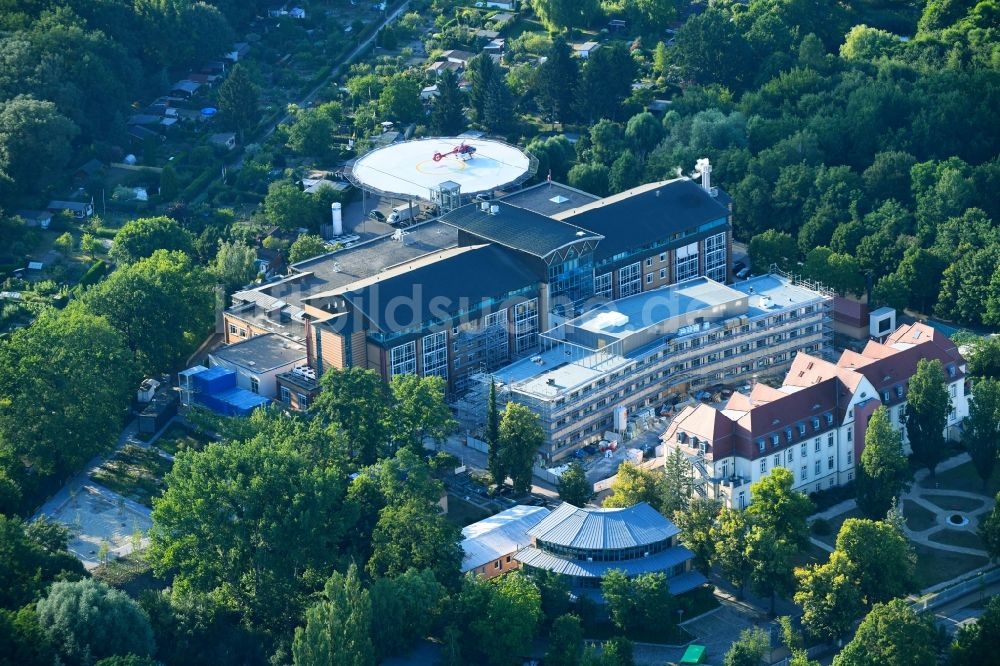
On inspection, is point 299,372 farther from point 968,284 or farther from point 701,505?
point 968,284

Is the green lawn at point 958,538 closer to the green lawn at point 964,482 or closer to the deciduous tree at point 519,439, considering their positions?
the green lawn at point 964,482

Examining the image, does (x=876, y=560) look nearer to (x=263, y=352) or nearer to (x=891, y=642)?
(x=891, y=642)

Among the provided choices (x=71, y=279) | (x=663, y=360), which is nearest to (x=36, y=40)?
(x=71, y=279)

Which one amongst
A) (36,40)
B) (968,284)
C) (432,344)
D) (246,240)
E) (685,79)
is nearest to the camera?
(432,344)

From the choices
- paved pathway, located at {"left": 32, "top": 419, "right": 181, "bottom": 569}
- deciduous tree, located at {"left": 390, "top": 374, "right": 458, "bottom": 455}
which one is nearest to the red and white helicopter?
deciduous tree, located at {"left": 390, "top": 374, "right": 458, "bottom": 455}

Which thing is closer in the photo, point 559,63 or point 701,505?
point 701,505

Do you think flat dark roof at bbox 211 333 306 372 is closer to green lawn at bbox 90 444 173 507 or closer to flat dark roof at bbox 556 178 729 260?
green lawn at bbox 90 444 173 507
